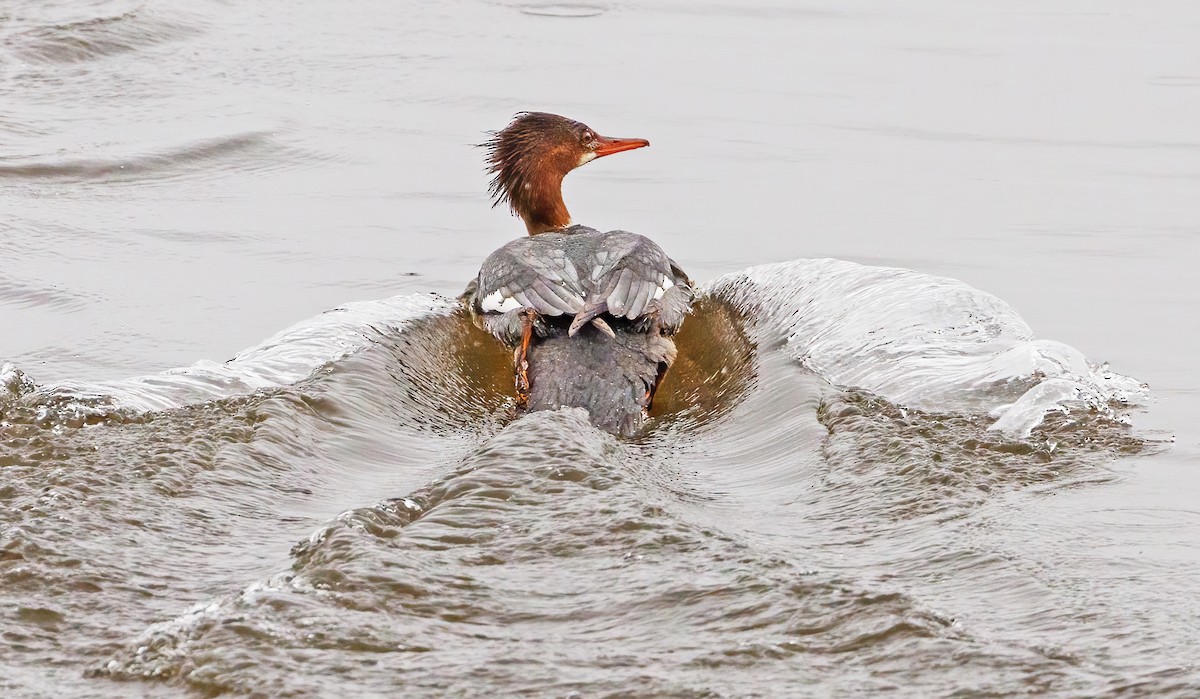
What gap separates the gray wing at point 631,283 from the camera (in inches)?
228

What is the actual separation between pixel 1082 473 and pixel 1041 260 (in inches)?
152

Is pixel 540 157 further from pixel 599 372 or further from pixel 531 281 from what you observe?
pixel 599 372

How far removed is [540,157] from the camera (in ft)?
25.7

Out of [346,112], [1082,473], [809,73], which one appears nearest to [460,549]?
[1082,473]

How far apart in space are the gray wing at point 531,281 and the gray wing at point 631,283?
0.29 feet

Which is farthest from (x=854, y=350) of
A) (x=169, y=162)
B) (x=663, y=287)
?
(x=169, y=162)

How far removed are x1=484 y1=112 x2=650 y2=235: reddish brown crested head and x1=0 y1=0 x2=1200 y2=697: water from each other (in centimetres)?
56

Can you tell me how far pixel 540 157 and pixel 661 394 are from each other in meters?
2.06

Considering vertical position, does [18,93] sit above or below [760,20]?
below

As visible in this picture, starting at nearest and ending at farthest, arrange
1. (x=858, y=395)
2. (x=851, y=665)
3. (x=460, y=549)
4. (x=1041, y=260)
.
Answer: (x=851, y=665)
(x=460, y=549)
(x=858, y=395)
(x=1041, y=260)

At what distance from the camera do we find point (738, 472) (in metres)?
4.98

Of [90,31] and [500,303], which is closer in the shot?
[500,303]

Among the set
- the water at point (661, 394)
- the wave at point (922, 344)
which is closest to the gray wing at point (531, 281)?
the water at point (661, 394)

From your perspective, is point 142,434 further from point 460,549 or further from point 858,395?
point 858,395
